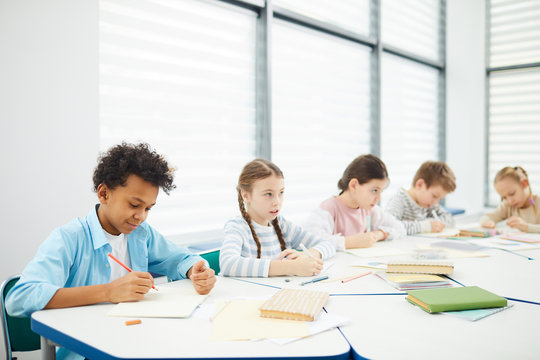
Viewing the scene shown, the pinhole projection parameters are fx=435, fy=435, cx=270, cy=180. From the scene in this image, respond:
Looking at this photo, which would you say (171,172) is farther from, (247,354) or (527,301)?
(527,301)

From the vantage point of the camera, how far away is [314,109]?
346cm

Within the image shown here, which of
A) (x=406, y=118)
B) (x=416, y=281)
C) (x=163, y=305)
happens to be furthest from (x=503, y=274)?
(x=406, y=118)

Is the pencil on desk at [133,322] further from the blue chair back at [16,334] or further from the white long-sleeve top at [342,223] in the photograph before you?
the white long-sleeve top at [342,223]

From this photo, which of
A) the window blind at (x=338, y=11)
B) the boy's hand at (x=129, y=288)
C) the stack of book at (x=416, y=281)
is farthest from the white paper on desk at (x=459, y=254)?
the window blind at (x=338, y=11)

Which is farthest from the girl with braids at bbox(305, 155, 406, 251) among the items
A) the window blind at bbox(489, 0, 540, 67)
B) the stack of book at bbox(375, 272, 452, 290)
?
the window blind at bbox(489, 0, 540, 67)

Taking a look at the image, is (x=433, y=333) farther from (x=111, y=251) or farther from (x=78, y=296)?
(x=111, y=251)

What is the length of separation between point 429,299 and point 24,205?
65.5 inches

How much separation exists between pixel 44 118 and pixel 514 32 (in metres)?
4.55

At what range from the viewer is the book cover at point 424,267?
1558 mm

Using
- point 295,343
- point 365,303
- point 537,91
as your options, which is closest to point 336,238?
point 365,303

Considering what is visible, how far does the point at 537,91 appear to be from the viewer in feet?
14.4

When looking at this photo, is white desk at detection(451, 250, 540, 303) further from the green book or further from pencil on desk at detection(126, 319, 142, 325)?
pencil on desk at detection(126, 319, 142, 325)

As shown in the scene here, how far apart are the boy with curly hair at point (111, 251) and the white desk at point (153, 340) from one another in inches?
2.3

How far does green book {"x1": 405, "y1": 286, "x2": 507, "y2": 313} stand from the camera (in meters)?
1.15
